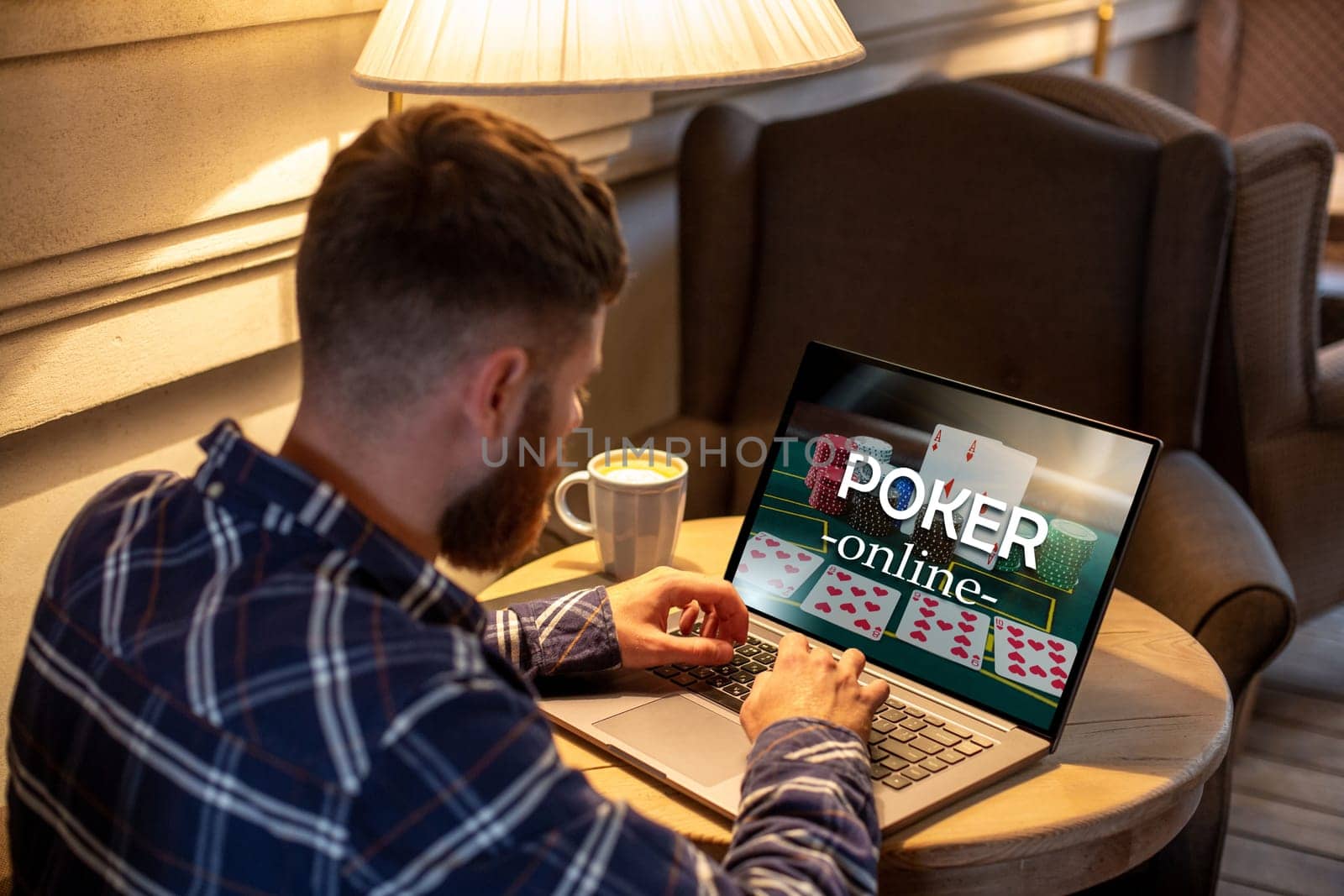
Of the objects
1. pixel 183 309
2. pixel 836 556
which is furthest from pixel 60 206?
pixel 836 556

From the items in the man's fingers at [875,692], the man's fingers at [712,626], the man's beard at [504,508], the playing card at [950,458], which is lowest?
the man's fingers at [712,626]

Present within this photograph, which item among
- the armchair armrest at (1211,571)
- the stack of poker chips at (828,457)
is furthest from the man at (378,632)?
the armchair armrest at (1211,571)

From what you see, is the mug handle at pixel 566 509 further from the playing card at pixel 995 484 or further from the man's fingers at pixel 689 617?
the playing card at pixel 995 484

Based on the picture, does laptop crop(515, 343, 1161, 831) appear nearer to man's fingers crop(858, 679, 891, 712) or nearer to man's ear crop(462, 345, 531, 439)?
man's fingers crop(858, 679, 891, 712)

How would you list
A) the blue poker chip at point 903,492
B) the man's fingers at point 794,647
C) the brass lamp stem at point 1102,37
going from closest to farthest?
the man's fingers at point 794,647, the blue poker chip at point 903,492, the brass lamp stem at point 1102,37

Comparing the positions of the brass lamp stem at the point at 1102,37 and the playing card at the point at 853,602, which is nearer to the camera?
the playing card at the point at 853,602

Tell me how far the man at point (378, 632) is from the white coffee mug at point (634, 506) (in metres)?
0.38

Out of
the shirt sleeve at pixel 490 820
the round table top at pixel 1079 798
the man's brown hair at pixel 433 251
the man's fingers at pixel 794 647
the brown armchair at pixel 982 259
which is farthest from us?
the brown armchair at pixel 982 259

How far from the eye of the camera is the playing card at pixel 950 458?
3.77 feet

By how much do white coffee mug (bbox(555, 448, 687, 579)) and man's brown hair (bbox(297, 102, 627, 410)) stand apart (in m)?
0.51

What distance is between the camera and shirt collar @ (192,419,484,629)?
29.5 inches

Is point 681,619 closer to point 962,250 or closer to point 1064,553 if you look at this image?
point 1064,553

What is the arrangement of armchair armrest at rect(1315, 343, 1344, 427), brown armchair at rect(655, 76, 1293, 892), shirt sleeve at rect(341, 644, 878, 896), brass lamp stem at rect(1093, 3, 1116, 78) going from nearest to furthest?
shirt sleeve at rect(341, 644, 878, 896), brown armchair at rect(655, 76, 1293, 892), armchair armrest at rect(1315, 343, 1344, 427), brass lamp stem at rect(1093, 3, 1116, 78)

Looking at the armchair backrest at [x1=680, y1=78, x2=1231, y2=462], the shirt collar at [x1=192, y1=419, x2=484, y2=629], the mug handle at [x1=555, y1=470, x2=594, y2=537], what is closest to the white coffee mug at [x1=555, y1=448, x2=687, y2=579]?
the mug handle at [x1=555, y1=470, x2=594, y2=537]
